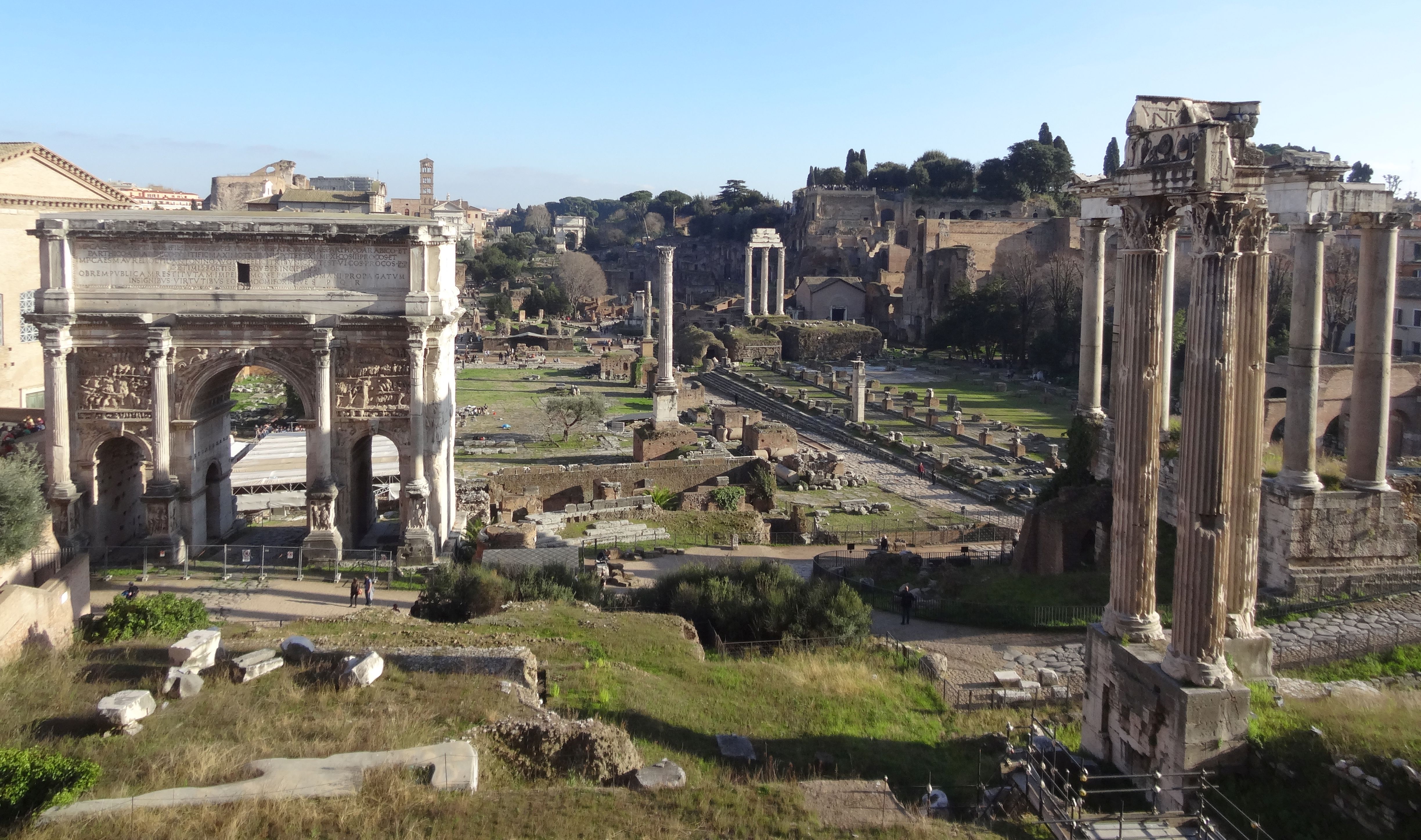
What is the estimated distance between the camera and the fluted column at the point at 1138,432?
933 centimetres

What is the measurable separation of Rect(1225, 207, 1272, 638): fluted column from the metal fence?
13.4 m

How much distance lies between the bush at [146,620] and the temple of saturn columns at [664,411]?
58.1 ft

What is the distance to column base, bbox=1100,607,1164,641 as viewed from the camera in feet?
31.3

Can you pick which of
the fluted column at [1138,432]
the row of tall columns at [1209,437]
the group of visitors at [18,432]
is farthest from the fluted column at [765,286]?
the row of tall columns at [1209,437]

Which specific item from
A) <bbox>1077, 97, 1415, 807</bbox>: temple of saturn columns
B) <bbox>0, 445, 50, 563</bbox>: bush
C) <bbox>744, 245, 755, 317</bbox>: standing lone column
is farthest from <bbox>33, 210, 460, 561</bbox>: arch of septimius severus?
<bbox>744, 245, 755, 317</bbox>: standing lone column

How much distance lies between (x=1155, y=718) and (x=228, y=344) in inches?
653

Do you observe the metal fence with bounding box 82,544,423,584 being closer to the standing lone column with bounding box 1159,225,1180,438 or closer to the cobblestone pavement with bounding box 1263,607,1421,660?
the standing lone column with bounding box 1159,225,1180,438

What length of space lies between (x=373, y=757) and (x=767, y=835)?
10.0 feet

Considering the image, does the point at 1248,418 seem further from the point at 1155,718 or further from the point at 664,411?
the point at 664,411

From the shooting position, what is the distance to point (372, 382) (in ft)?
63.8

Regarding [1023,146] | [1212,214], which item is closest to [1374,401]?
[1212,214]

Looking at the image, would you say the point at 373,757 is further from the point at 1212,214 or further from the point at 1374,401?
the point at 1374,401

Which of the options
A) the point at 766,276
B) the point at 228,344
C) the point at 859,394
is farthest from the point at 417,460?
the point at 766,276

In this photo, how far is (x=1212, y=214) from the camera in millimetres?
8531
